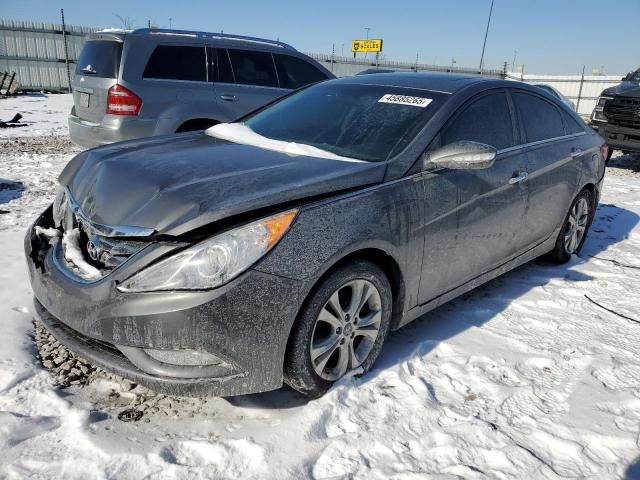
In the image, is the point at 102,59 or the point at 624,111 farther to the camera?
the point at 624,111

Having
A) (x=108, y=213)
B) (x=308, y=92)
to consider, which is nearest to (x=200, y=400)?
(x=108, y=213)

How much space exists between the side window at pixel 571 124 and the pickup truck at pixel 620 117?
5482 millimetres

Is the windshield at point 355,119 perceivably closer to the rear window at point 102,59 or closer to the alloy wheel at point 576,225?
the alloy wheel at point 576,225

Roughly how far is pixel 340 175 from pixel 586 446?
1.65 m

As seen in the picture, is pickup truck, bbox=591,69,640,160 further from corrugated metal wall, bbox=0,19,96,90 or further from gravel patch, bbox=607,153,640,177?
corrugated metal wall, bbox=0,19,96,90

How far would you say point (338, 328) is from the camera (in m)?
2.52

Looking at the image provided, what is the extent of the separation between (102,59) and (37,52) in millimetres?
15991

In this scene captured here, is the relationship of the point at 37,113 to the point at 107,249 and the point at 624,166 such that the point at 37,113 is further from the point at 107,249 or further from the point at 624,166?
the point at 624,166

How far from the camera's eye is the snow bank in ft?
9.49

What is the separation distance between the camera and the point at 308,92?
3885 millimetres

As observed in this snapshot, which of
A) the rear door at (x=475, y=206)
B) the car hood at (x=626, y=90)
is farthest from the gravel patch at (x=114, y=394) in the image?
the car hood at (x=626, y=90)

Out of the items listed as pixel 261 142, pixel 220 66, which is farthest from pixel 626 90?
pixel 261 142

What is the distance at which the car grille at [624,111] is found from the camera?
923 cm

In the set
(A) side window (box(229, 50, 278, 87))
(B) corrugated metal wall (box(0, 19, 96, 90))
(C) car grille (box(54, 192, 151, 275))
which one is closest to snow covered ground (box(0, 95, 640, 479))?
(C) car grille (box(54, 192, 151, 275))
